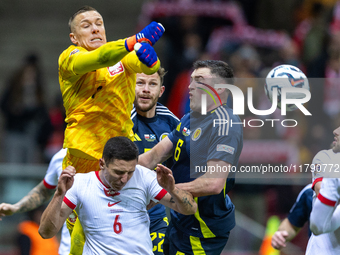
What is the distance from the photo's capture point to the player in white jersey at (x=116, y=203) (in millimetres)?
4352

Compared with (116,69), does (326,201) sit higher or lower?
lower

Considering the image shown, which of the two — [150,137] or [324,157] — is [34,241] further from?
[324,157]

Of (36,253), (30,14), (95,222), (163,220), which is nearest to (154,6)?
(30,14)

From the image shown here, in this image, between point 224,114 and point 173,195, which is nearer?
point 173,195

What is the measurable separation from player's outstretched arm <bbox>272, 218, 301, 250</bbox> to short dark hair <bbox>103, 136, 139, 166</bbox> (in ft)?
6.44

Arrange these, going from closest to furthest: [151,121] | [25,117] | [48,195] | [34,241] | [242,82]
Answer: [151,121]
[48,195]
[34,241]
[242,82]
[25,117]

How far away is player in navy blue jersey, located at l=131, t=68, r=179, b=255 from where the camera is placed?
5629 millimetres

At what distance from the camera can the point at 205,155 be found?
4742mm

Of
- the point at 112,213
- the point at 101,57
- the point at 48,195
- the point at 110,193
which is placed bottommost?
the point at 48,195

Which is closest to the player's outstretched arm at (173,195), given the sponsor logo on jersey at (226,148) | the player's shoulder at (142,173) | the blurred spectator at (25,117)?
the player's shoulder at (142,173)

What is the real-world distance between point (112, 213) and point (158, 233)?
1.21m

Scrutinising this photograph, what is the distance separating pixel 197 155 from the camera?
15.7 ft

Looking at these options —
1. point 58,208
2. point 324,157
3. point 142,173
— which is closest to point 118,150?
point 142,173

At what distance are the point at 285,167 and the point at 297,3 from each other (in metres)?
5.56
